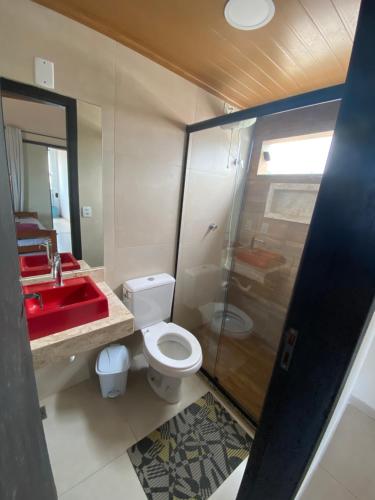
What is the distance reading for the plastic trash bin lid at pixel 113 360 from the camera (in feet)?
4.88

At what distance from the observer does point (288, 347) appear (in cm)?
60

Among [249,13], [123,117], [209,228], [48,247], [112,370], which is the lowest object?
[112,370]

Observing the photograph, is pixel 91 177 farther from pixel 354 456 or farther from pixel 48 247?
pixel 354 456

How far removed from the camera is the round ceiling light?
34.2 inches

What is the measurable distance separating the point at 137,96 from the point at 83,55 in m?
0.33

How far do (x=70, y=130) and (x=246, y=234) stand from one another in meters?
1.75

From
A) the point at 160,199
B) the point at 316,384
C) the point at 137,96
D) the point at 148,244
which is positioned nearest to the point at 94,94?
the point at 137,96

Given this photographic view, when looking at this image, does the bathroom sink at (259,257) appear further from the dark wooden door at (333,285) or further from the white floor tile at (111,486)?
the white floor tile at (111,486)

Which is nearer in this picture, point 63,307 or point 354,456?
point 63,307

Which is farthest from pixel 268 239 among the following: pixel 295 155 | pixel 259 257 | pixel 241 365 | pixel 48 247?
pixel 48 247

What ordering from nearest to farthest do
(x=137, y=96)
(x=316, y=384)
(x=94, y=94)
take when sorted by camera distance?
1. (x=316, y=384)
2. (x=94, y=94)
3. (x=137, y=96)

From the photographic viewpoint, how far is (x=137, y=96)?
4.46ft

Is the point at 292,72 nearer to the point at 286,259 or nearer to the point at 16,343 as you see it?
the point at 286,259

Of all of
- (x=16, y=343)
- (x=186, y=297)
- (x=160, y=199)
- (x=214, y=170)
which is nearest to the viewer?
(x=16, y=343)
